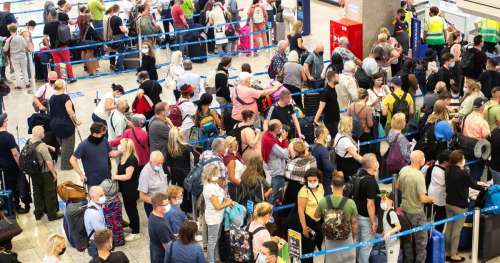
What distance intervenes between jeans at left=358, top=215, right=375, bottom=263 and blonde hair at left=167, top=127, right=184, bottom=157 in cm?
268

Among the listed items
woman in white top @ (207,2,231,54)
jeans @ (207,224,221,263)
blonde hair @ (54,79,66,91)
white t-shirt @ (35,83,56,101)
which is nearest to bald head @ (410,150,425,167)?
jeans @ (207,224,221,263)

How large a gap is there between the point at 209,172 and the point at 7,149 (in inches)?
141

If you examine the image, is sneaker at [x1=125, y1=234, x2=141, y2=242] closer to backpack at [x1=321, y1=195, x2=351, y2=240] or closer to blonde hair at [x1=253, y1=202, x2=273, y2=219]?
blonde hair at [x1=253, y1=202, x2=273, y2=219]

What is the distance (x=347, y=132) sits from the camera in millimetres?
11305

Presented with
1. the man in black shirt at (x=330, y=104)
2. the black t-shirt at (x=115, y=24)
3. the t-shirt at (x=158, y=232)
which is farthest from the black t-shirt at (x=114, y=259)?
the black t-shirt at (x=115, y=24)

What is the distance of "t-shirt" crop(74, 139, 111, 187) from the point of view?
11234 millimetres

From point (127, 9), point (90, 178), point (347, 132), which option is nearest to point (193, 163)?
point (90, 178)

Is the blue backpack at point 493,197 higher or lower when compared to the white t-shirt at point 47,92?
lower

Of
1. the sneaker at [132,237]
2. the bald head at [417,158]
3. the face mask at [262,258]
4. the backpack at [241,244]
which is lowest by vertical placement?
the sneaker at [132,237]

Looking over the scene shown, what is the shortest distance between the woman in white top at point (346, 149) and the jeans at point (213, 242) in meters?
2.35

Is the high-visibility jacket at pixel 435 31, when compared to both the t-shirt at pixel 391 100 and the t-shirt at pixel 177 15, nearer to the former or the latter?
the t-shirt at pixel 391 100

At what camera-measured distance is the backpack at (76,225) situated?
10.4m

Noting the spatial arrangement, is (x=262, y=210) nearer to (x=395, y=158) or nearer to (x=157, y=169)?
(x=157, y=169)

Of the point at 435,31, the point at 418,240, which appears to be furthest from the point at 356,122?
the point at 435,31
